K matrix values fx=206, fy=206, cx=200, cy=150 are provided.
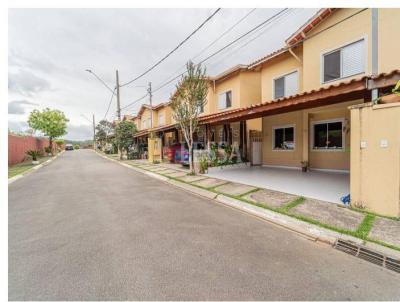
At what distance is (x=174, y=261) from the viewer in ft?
10.4

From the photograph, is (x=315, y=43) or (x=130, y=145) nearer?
(x=315, y=43)

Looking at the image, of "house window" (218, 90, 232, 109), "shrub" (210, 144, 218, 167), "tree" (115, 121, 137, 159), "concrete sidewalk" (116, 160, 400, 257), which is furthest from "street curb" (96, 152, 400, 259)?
"tree" (115, 121, 137, 159)

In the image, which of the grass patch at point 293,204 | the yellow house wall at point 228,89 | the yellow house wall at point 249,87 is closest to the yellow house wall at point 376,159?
the grass patch at point 293,204

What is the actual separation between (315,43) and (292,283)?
10991mm

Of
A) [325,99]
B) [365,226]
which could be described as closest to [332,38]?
[325,99]

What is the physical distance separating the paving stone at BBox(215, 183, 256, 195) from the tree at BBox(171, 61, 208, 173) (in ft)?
11.7

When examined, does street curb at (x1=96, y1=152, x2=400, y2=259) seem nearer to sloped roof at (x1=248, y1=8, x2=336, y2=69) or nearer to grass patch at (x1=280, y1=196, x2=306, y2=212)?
grass patch at (x1=280, y1=196, x2=306, y2=212)

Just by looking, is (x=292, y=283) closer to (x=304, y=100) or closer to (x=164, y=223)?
(x=164, y=223)

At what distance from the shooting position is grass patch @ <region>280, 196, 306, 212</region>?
5410mm

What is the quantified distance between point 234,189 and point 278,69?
8.52 meters

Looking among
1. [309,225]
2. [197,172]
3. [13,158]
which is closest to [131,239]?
[309,225]

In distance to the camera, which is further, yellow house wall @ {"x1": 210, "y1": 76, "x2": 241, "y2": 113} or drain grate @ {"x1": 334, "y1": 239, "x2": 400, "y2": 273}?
yellow house wall @ {"x1": 210, "y1": 76, "x2": 241, "y2": 113}

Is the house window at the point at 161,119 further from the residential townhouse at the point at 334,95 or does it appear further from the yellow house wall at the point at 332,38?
the yellow house wall at the point at 332,38

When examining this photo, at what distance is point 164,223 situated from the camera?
4.67 m
